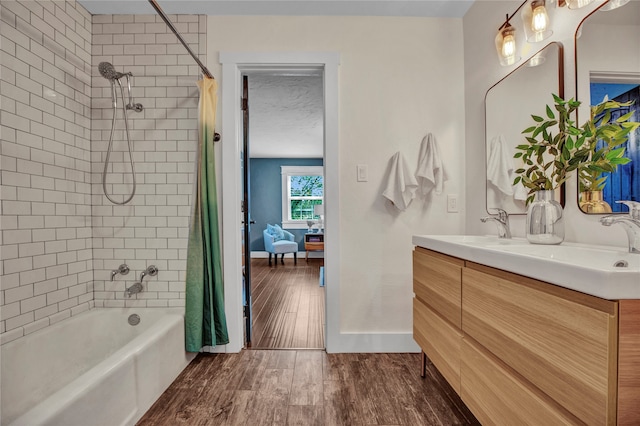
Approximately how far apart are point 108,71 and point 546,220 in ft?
8.48

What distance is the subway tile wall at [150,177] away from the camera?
2.04 m

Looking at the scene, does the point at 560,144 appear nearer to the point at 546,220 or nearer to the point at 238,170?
the point at 546,220

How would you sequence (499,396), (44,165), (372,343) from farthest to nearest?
1. (372,343)
2. (44,165)
3. (499,396)

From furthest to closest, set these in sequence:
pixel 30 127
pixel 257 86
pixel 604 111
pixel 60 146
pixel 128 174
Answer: pixel 257 86
pixel 128 174
pixel 60 146
pixel 30 127
pixel 604 111

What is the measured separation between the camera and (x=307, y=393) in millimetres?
1597

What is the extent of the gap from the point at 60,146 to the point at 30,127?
20 centimetres

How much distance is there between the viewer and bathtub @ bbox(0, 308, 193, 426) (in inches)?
42.7

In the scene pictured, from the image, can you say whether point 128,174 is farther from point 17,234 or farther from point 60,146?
point 17,234

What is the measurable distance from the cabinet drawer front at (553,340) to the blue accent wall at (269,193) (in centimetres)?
615

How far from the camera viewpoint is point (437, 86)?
213 cm

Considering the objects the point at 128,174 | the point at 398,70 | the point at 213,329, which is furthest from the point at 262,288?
the point at 398,70

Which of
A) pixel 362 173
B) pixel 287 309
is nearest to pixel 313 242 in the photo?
pixel 287 309

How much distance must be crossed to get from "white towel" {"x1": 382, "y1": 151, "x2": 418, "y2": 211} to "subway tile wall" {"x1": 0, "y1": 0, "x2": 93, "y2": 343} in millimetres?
2117

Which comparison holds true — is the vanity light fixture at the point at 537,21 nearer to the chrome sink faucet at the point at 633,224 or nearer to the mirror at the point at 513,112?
the mirror at the point at 513,112
